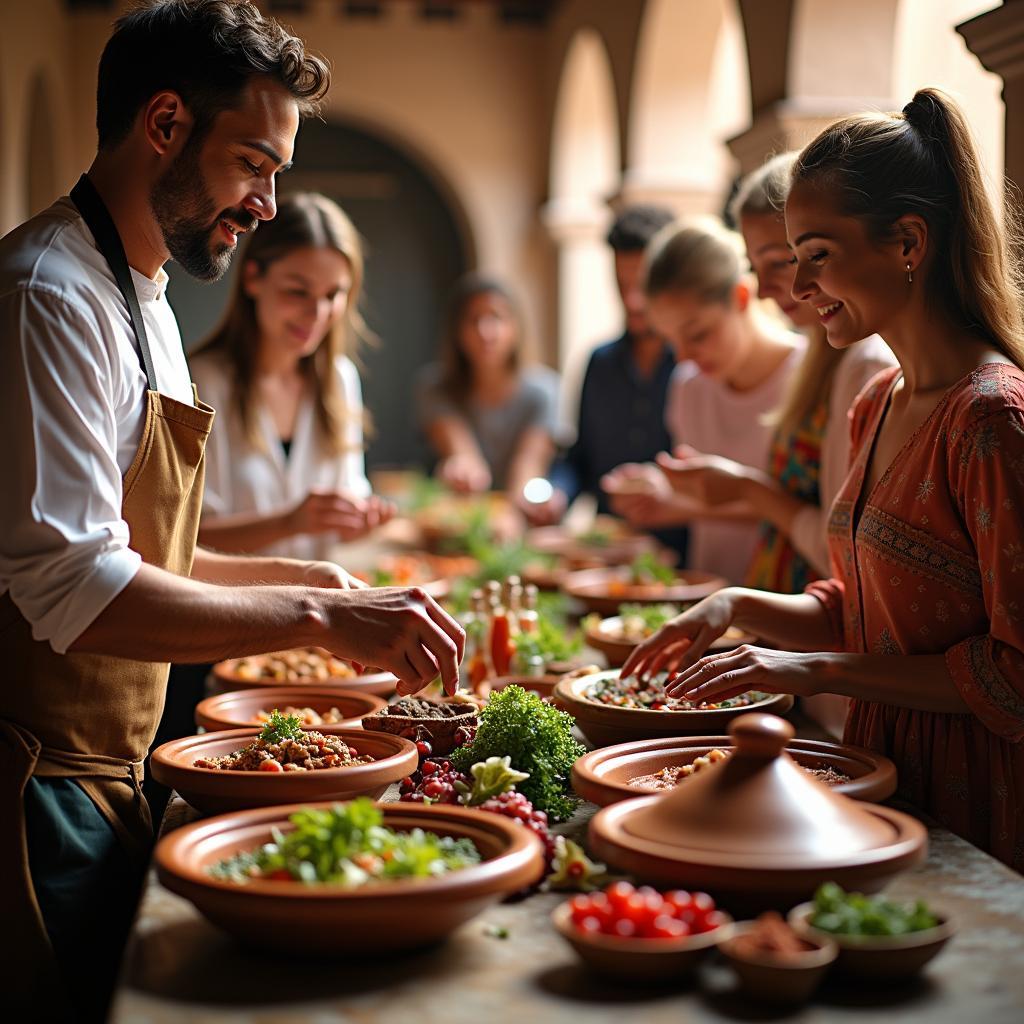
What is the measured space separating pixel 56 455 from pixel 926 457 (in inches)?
50.6

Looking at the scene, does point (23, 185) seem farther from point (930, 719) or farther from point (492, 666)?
point (930, 719)

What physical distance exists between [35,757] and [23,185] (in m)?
7.48

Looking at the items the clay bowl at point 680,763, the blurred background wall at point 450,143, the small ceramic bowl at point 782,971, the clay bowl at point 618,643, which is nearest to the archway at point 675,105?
the blurred background wall at point 450,143

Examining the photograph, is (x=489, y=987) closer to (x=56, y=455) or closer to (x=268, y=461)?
(x=56, y=455)

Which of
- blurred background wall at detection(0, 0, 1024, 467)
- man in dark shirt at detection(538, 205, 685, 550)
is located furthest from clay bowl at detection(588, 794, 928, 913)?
blurred background wall at detection(0, 0, 1024, 467)

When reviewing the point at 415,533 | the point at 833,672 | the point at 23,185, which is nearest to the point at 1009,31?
the point at 833,672

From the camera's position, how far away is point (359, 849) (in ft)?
4.89

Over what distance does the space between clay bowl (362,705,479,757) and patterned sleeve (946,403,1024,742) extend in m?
0.80

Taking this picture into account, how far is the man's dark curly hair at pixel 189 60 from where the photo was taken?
1.99m

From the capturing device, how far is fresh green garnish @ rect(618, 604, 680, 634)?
315cm

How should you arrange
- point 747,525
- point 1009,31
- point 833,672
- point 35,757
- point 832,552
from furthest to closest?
1. point 747,525
2. point 1009,31
3. point 832,552
4. point 833,672
5. point 35,757

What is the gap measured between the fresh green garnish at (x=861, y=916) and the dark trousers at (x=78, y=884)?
1123mm

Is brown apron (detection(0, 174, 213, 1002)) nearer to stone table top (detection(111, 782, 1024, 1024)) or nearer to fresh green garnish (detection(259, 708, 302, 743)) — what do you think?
fresh green garnish (detection(259, 708, 302, 743))

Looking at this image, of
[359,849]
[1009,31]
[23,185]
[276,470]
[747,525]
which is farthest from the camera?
[23,185]
